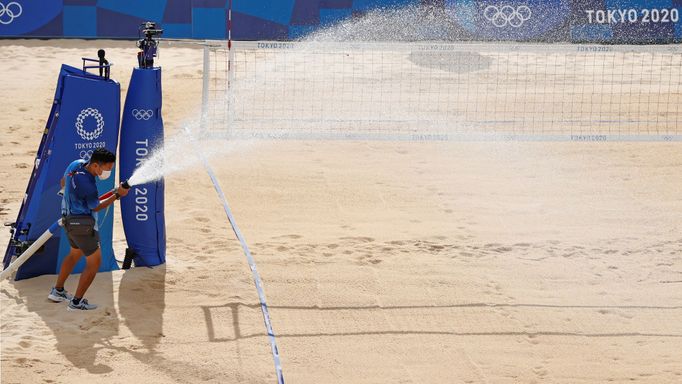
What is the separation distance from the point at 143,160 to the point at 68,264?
134cm

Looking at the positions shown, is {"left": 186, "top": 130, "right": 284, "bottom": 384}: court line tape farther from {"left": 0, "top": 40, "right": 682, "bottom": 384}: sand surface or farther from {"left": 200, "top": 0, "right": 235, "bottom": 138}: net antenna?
{"left": 200, "top": 0, "right": 235, "bottom": 138}: net antenna

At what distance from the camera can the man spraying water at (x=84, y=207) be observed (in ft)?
28.9

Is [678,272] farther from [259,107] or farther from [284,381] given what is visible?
[259,107]

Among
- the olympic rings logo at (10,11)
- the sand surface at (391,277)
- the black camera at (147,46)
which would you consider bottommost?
the sand surface at (391,277)

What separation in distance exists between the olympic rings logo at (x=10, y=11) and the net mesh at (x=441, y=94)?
386cm

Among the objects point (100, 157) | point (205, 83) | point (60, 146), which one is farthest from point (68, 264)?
point (205, 83)

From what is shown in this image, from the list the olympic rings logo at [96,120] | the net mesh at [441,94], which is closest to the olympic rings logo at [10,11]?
the net mesh at [441,94]

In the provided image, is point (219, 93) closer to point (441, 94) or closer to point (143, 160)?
point (441, 94)

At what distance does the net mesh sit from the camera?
15.8 meters

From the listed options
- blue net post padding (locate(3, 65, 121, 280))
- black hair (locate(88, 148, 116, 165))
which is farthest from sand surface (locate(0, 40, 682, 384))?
black hair (locate(88, 148, 116, 165))

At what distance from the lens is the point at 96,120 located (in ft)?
31.5

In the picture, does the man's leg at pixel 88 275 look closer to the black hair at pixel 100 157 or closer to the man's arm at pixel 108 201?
the man's arm at pixel 108 201

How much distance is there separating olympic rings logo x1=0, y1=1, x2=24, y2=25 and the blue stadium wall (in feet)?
0.06

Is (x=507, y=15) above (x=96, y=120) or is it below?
above
